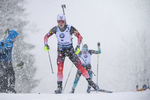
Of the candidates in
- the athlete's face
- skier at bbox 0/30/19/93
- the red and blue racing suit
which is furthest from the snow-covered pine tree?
the athlete's face

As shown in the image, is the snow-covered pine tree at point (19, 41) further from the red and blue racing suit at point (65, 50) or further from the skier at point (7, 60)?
the red and blue racing suit at point (65, 50)

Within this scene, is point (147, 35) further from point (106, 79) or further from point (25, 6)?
point (25, 6)

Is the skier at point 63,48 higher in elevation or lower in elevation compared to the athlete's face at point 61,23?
lower

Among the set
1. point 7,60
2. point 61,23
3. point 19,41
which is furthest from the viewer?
point 19,41

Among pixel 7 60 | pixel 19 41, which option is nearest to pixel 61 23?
pixel 7 60

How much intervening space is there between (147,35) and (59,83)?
25776mm

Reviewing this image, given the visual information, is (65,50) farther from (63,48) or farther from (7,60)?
(7,60)

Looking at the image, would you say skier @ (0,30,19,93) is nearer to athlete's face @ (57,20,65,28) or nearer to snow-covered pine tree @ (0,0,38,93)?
athlete's face @ (57,20,65,28)

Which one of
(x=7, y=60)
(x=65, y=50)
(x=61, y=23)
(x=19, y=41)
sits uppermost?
(x=61, y=23)

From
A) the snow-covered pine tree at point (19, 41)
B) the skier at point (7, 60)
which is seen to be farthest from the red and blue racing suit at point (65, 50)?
the snow-covered pine tree at point (19, 41)

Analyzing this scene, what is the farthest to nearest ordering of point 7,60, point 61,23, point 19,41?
point 19,41 < point 7,60 < point 61,23

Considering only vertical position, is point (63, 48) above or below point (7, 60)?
above

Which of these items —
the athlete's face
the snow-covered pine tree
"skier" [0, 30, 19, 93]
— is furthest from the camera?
the snow-covered pine tree

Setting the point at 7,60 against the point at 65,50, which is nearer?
the point at 65,50
